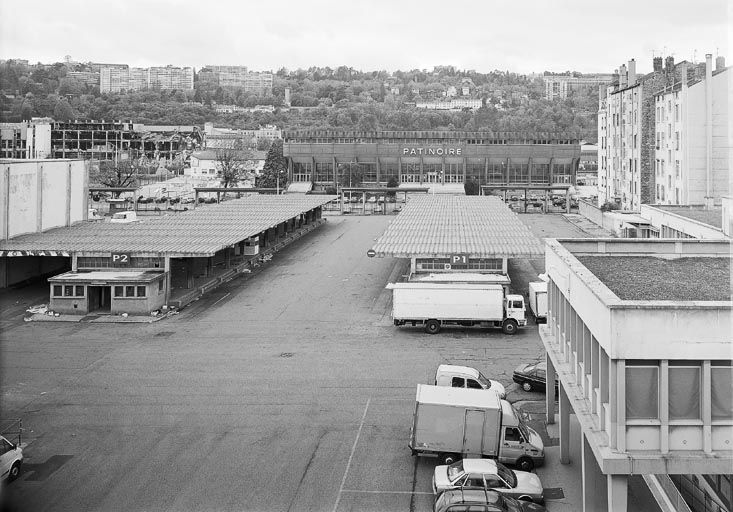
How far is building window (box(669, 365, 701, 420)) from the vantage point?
31.4 ft

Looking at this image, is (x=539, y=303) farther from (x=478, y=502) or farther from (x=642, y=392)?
(x=642, y=392)

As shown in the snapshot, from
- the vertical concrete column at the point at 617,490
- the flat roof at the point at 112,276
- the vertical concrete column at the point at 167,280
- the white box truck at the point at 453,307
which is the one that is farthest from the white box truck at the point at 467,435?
the vertical concrete column at the point at 167,280

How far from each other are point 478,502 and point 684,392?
3362mm

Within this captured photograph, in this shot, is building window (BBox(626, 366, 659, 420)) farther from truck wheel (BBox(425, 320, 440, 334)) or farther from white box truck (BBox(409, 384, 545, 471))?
truck wheel (BBox(425, 320, 440, 334))

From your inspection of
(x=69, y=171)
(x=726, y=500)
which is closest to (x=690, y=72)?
(x=69, y=171)

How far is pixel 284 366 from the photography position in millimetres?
20438

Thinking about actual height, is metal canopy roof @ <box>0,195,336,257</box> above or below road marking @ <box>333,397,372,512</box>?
above

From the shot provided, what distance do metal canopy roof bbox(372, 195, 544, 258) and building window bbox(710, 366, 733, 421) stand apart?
18.4 metres

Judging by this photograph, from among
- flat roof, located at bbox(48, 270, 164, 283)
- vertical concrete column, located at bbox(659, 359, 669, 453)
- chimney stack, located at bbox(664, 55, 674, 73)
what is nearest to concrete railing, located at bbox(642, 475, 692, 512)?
vertical concrete column, located at bbox(659, 359, 669, 453)

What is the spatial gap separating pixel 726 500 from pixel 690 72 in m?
38.7

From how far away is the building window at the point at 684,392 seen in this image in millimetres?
9570

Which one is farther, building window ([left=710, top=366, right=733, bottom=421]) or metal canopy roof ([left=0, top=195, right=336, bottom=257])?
metal canopy roof ([left=0, top=195, right=336, bottom=257])

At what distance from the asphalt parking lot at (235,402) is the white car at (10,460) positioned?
0.89 feet

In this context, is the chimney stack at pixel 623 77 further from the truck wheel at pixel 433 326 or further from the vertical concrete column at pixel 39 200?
the vertical concrete column at pixel 39 200
